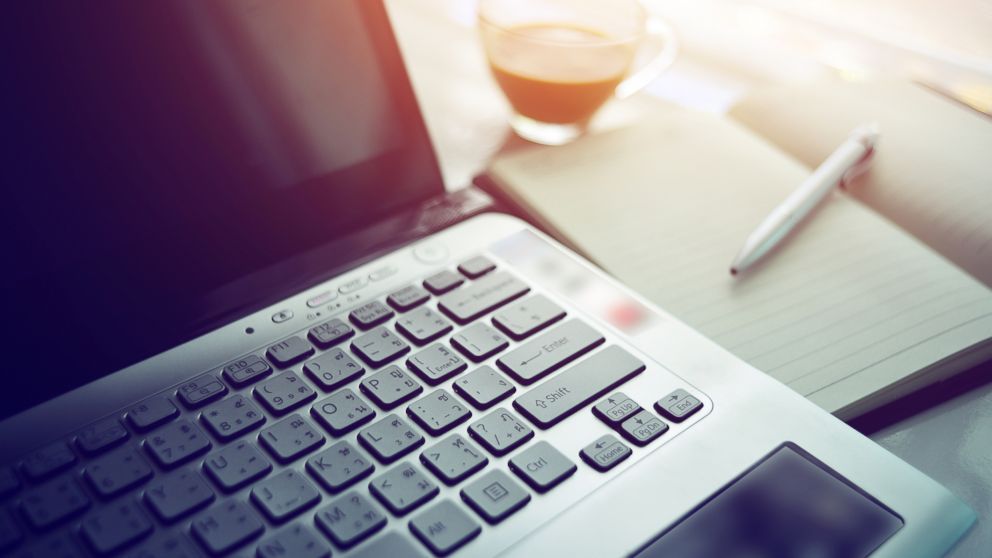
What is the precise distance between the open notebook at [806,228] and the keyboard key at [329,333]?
0.17 m

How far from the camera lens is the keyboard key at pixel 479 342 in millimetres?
366

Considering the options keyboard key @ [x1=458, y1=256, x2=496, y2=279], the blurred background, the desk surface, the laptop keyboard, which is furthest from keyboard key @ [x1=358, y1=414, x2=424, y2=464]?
the blurred background

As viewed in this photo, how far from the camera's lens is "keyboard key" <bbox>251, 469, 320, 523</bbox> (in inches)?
11.6

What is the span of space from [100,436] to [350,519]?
0.11 meters

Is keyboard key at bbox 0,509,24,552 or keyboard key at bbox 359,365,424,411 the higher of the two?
keyboard key at bbox 0,509,24,552

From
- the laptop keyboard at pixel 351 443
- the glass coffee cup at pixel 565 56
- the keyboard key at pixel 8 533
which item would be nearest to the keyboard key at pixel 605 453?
the laptop keyboard at pixel 351 443

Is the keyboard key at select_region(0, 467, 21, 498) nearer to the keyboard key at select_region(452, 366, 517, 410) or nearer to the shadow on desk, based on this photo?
the keyboard key at select_region(452, 366, 517, 410)

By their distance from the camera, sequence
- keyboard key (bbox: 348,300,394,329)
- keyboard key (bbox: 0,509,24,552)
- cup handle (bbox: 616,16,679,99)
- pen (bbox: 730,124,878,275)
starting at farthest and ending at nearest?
cup handle (bbox: 616,16,679,99) → pen (bbox: 730,124,878,275) → keyboard key (bbox: 348,300,394,329) → keyboard key (bbox: 0,509,24,552)

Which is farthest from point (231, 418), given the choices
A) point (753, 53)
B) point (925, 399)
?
point (753, 53)

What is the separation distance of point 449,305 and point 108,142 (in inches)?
7.0

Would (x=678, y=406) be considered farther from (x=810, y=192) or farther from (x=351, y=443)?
(x=810, y=192)

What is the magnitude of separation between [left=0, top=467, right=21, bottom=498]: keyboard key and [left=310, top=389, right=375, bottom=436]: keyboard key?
11 centimetres

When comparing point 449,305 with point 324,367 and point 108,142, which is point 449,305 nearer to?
point 324,367

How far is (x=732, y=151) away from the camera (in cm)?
59
